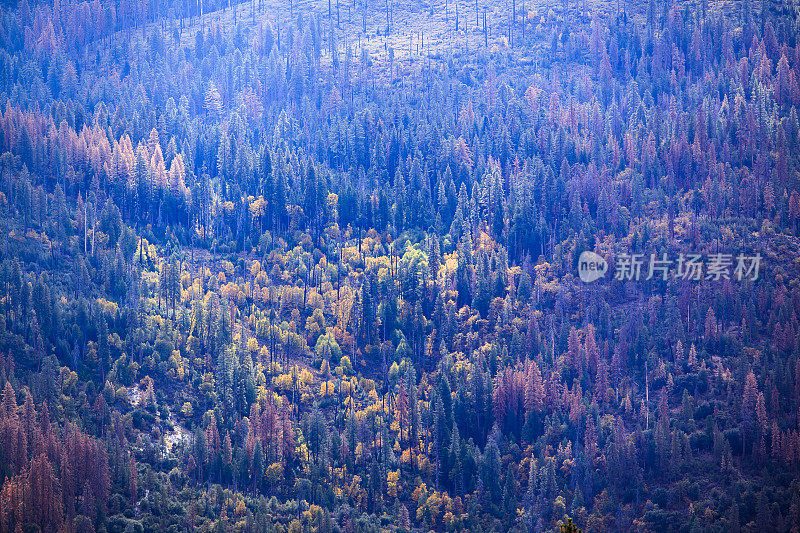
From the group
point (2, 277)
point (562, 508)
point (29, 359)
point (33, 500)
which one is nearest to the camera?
point (33, 500)

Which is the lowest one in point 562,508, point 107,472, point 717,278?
point 562,508

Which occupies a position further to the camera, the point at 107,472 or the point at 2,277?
the point at 2,277

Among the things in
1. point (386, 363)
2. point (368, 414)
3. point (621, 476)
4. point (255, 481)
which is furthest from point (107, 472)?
point (621, 476)

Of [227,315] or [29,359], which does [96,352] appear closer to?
[29,359]

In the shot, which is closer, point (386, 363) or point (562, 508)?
point (562, 508)

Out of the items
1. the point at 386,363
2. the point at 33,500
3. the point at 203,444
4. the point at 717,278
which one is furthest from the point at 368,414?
the point at 717,278

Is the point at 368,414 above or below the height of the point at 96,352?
below

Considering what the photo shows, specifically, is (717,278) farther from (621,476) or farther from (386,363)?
(386,363)

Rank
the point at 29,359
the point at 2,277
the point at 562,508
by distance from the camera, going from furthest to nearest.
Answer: the point at 2,277 → the point at 29,359 → the point at 562,508

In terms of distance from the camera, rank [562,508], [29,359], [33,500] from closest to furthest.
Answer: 1. [33,500]
2. [562,508]
3. [29,359]
